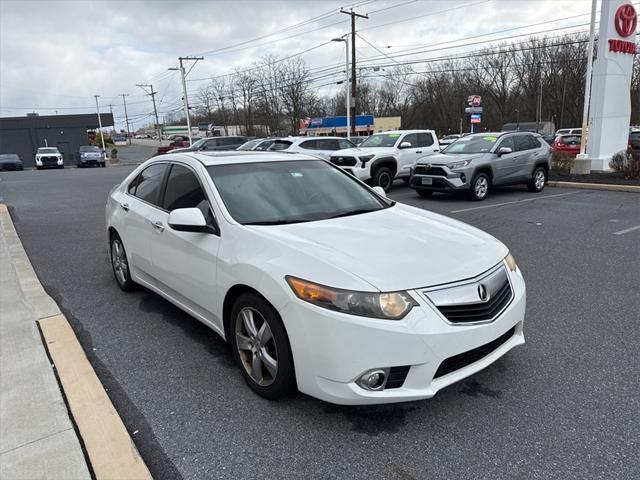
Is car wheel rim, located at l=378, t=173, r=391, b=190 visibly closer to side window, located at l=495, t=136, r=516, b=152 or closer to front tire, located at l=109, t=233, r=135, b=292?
side window, located at l=495, t=136, r=516, b=152

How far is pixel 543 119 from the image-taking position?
68000mm

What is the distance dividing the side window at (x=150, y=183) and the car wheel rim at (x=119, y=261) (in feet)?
2.19

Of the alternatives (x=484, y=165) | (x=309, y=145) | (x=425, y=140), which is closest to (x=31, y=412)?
(x=484, y=165)

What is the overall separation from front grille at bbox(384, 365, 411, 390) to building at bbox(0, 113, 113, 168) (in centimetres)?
6002

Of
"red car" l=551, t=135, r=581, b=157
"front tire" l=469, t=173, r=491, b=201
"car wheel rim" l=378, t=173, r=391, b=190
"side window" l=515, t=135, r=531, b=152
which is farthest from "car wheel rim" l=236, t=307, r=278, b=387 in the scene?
"red car" l=551, t=135, r=581, b=157

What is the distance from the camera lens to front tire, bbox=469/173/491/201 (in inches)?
463

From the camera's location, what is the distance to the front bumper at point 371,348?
99.9 inches

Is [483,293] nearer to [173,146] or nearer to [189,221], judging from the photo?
[189,221]

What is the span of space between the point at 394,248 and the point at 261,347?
1054 millimetres

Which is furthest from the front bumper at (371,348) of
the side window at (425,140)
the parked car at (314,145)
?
the side window at (425,140)

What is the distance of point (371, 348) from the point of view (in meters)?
2.54

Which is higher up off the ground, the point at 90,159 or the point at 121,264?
the point at 121,264

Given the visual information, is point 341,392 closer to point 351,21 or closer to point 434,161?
point 434,161

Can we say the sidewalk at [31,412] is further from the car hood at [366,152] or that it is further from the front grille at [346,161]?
the car hood at [366,152]
